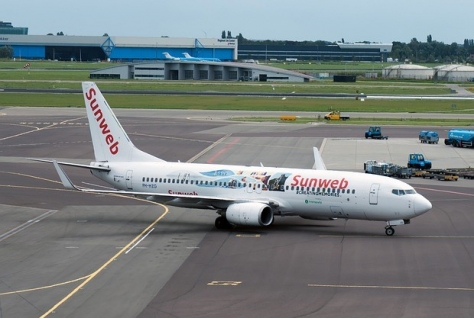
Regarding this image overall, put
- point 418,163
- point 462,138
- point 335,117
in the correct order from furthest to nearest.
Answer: point 335,117 < point 462,138 < point 418,163

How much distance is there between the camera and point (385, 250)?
50781mm

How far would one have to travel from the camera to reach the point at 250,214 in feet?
182

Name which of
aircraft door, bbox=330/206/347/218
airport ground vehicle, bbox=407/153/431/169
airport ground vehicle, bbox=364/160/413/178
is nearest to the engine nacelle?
aircraft door, bbox=330/206/347/218

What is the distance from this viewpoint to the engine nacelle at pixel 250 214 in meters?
55.5

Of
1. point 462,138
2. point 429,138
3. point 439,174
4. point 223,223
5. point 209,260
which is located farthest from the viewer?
point 429,138

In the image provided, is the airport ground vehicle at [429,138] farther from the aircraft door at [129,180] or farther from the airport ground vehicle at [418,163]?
the aircraft door at [129,180]

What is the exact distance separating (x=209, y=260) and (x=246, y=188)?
10.5 meters

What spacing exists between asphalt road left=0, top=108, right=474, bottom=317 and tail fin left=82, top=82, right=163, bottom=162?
3.98 meters

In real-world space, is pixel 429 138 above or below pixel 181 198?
below

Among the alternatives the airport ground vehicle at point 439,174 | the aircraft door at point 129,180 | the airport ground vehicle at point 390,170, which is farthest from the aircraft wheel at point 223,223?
the airport ground vehicle at point 439,174

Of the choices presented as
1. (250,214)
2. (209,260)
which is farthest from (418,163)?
(209,260)

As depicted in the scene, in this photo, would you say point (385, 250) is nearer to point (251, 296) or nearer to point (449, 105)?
point (251, 296)

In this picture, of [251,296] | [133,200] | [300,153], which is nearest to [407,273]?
[251,296]

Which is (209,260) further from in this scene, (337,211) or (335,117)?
(335,117)
